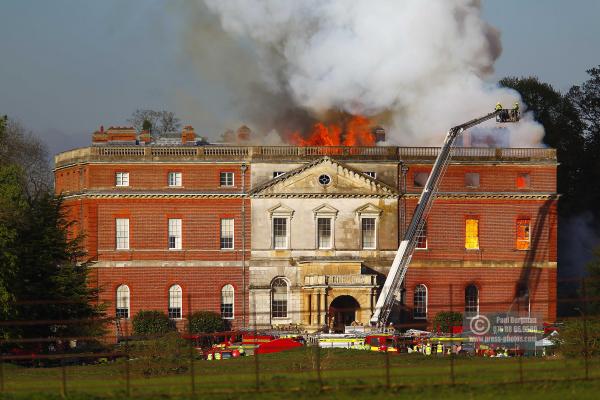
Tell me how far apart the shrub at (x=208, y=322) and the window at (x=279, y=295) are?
7.88 ft

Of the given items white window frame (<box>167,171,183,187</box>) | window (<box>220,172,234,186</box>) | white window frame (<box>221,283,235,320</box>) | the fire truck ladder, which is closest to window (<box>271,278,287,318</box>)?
white window frame (<box>221,283,235,320</box>)

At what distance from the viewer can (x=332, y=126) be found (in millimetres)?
83812

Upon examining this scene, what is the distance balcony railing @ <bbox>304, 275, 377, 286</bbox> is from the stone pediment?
13.5ft

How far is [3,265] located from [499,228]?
100 feet

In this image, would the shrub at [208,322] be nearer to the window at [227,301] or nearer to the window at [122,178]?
the window at [227,301]

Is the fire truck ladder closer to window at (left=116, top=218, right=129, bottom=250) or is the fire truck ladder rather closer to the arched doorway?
the arched doorway

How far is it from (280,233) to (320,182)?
10.1 ft

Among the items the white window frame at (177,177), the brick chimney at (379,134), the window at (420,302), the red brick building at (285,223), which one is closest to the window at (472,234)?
the red brick building at (285,223)

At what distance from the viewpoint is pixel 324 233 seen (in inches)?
3110

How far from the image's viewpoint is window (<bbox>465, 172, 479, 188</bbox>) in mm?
79625

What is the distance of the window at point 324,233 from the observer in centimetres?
7894

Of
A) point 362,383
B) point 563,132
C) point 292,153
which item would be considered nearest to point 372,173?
point 292,153

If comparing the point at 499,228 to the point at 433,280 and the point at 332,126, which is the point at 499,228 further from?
the point at 332,126

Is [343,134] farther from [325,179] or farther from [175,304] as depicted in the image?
[175,304]
